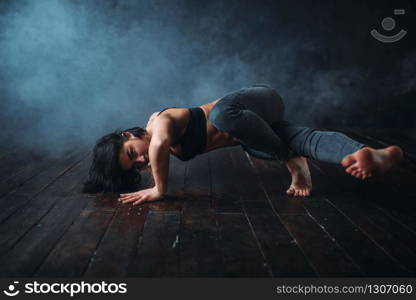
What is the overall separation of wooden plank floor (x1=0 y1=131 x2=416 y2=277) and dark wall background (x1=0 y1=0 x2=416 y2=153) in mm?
1848

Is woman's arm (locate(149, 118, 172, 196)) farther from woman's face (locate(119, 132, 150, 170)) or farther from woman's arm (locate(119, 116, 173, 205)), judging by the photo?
woman's face (locate(119, 132, 150, 170))

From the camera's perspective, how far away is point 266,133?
1.70 meters

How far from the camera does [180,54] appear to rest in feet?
12.8

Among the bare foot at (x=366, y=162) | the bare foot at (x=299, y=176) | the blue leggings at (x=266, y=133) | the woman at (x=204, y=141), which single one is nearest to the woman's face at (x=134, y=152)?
the woman at (x=204, y=141)

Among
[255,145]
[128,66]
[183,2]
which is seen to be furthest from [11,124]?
[255,145]

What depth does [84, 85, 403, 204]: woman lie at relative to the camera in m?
A: 1.64

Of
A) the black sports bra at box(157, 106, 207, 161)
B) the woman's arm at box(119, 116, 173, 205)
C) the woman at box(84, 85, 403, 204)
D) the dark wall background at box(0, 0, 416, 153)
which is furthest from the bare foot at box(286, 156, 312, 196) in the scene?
the dark wall background at box(0, 0, 416, 153)

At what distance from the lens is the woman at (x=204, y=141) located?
164 centimetres

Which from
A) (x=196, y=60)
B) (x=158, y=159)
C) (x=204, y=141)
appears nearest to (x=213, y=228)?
(x=158, y=159)

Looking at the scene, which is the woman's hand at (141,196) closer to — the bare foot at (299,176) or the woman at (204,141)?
the woman at (204,141)

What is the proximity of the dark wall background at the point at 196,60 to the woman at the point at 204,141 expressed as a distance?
205 centimetres

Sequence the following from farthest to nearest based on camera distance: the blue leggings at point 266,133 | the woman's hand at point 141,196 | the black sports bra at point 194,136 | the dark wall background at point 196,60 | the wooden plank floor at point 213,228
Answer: the dark wall background at point 196,60
the black sports bra at point 194,136
the woman's hand at point 141,196
the blue leggings at point 266,133
the wooden plank floor at point 213,228

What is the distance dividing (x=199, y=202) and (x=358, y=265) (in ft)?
2.46

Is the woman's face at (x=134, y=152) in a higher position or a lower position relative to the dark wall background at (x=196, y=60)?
lower
